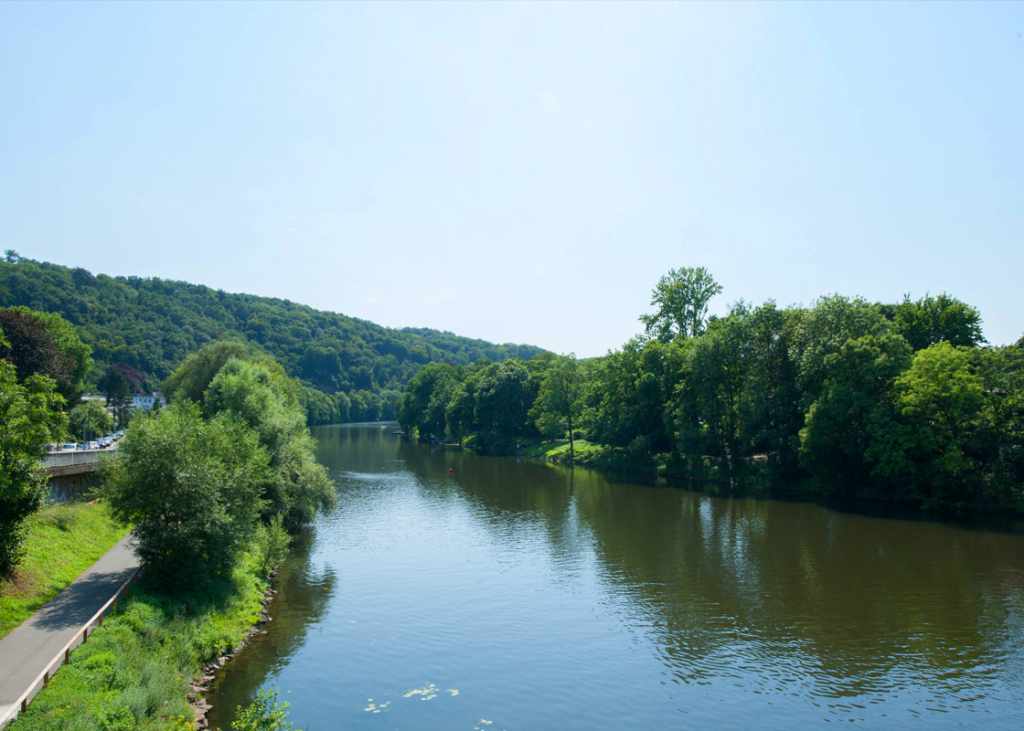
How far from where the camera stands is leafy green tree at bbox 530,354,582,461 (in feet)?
312

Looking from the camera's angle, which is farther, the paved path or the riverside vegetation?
the paved path

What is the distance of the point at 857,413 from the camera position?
5400 centimetres

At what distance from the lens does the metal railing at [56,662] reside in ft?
51.7

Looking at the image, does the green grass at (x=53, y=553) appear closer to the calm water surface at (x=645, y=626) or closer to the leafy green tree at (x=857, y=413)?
the calm water surface at (x=645, y=626)

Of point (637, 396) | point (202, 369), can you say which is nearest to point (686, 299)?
point (637, 396)

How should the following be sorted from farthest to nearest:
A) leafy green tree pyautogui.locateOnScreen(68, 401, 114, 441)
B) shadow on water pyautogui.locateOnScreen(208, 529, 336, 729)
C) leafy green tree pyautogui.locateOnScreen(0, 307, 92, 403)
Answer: leafy green tree pyautogui.locateOnScreen(68, 401, 114, 441), leafy green tree pyautogui.locateOnScreen(0, 307, 92, 403), shadow on water pyautogui.locateOnScreen(208, 529, 336, 729)

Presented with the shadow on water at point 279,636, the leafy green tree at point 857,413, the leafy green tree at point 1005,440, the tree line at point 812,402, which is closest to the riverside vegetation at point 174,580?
the shadow on water at point 279,636

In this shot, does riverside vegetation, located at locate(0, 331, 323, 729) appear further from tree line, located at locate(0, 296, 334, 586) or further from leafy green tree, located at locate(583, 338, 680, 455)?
leafy green tree, located at locate(583, 338, 680, 455)

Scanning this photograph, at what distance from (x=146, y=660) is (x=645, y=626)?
61.0 feet

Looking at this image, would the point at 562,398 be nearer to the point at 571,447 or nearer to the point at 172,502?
the point at 571,447

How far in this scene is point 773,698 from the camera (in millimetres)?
22609

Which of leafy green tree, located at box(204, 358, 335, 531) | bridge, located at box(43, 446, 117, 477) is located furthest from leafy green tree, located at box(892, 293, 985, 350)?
bridge, located at box(43, 446, 117, 477)

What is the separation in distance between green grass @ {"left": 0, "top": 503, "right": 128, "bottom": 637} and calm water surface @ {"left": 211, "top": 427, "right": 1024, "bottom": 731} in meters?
6.96

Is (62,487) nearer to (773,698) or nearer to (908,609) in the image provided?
(773,698)
